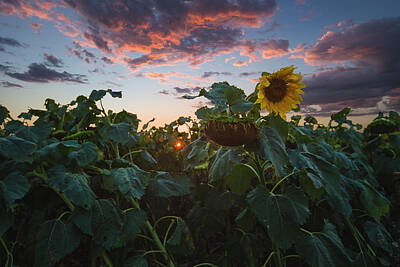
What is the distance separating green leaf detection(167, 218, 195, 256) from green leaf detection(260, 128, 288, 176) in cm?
82

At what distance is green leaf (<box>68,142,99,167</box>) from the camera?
3.98ft

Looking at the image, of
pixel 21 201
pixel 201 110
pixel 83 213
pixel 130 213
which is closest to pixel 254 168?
pixel 201 110

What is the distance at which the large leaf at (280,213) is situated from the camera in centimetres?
133

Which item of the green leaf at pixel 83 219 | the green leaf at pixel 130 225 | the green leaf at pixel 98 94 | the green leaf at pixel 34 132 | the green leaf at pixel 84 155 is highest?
the green leaf at pixel 98 94

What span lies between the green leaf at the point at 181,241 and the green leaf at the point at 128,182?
0.51 m

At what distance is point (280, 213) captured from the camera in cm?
137

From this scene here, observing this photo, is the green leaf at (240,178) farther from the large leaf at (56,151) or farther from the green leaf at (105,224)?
the large leaf at (56,151)

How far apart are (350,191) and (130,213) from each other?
6.14 ft

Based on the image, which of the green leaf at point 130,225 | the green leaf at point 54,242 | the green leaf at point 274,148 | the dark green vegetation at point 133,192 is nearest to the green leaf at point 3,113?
the dark green vegetation at point 133,192

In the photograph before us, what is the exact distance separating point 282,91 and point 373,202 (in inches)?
56.4

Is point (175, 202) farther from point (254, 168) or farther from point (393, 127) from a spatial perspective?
point (393, 127)

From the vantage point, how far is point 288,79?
5.32 ft

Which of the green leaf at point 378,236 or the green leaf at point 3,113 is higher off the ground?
the green leaf at point 3,113

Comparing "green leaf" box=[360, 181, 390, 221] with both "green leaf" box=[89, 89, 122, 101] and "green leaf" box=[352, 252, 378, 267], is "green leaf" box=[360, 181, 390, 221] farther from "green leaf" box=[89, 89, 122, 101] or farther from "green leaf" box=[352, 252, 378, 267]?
"green leaf" box=[89, 89, 122, 101]
